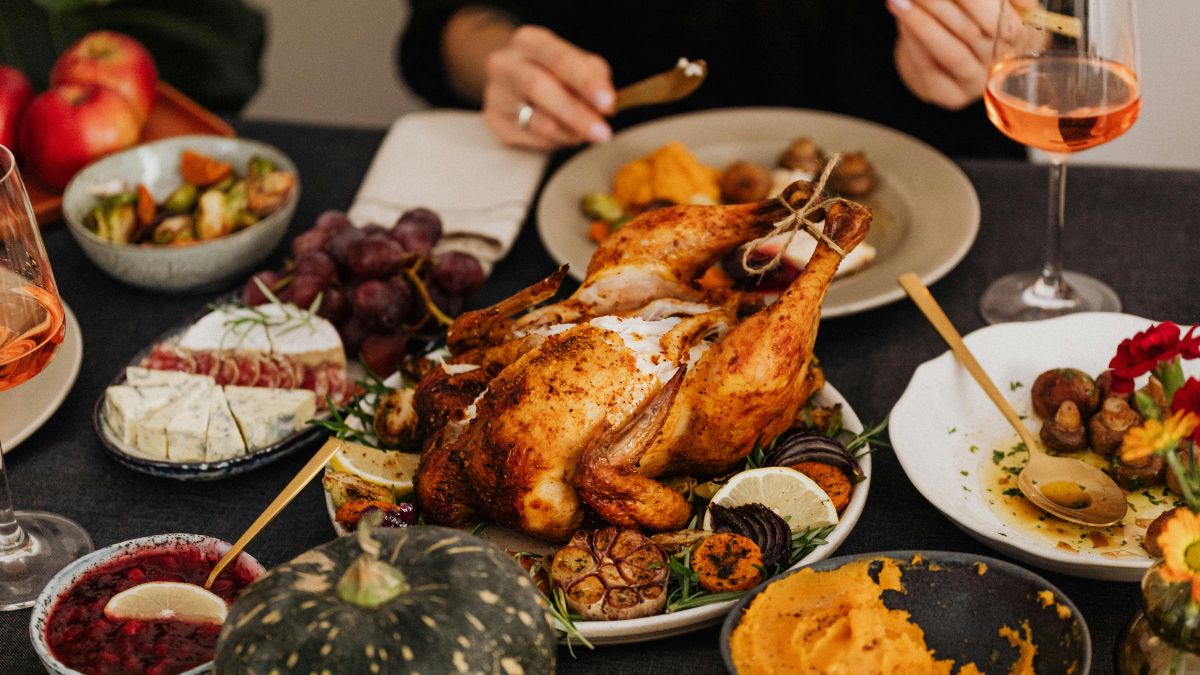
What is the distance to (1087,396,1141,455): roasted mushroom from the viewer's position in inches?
57.1

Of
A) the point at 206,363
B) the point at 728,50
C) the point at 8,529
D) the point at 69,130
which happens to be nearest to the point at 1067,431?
the point at 206,363

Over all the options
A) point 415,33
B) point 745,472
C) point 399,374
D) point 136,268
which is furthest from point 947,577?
point 415,33

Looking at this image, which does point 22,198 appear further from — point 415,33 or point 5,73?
point 415,33

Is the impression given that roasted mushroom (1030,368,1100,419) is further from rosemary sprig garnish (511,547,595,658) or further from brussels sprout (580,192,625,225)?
brussels sprout (580,192,625,225)

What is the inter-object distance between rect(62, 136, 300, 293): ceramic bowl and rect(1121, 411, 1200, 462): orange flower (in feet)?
4.77

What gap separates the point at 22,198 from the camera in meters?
1.35

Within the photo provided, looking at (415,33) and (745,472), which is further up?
(745,472)

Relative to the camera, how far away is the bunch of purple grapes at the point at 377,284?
1791 millimetres

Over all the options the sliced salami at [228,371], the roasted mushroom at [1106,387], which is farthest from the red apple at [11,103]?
the roasted mushroom at [1106,387]

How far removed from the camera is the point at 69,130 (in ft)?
7.17

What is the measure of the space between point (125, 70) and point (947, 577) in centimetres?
188

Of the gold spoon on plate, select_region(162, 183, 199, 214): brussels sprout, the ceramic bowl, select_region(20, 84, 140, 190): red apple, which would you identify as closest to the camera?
the gold spoon on plate

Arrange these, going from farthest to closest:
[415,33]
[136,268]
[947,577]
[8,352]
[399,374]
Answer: [415,33] → [136,268] → [399,374] → [8,352] → [947,577]

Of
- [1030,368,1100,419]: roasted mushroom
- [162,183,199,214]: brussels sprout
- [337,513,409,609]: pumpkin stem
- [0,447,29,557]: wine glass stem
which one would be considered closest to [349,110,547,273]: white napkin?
[162,183,199,214]: brussels sprout
